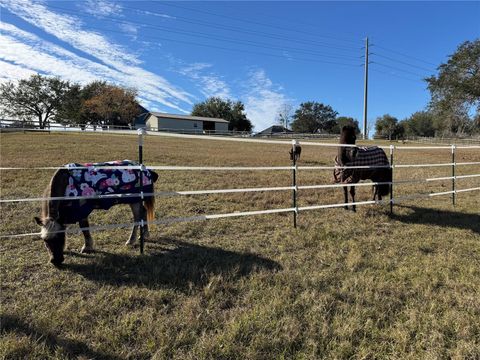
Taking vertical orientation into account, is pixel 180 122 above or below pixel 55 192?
above

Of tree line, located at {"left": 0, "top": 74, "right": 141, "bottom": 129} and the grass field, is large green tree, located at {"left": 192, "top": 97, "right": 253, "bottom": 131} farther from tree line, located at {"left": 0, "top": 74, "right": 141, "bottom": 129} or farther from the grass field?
the grass field

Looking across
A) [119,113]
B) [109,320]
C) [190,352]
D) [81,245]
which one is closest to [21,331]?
[109,320]

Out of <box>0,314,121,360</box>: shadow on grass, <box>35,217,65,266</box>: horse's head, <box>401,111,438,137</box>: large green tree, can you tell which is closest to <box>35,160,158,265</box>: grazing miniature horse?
<box>35,217,65,266</box>: horse's head

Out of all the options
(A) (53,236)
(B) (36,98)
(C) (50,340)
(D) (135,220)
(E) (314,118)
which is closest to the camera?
(C) (50,340)

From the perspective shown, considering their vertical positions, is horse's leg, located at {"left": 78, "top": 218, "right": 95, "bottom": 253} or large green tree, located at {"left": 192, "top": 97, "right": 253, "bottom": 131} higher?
large green tree, located at {"left": 192, "top": 97, "right": 253, "bottom": 131}

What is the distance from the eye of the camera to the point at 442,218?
251 inches

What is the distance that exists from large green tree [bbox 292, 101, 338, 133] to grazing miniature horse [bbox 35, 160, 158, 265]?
96.3 metres

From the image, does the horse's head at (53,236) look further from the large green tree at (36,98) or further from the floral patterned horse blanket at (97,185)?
the large green tree at (36,98)

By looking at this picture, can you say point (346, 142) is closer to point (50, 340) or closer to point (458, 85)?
point (50, 340)

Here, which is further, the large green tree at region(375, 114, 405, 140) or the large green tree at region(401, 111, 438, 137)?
the large green tree at region(401, 111, 438, 137)

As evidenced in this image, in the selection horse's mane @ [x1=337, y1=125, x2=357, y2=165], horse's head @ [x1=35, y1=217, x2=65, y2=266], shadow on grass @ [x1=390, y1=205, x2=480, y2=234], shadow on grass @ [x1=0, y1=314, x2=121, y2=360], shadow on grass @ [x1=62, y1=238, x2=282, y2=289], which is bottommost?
shadow on grass @ [x1=0, y1=314, x2=121, y2=360]

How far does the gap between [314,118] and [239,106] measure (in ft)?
110

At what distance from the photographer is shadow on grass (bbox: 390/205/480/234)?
19.4ft

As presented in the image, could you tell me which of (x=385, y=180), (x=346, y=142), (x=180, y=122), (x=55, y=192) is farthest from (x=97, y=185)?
(x=180, y=122)
